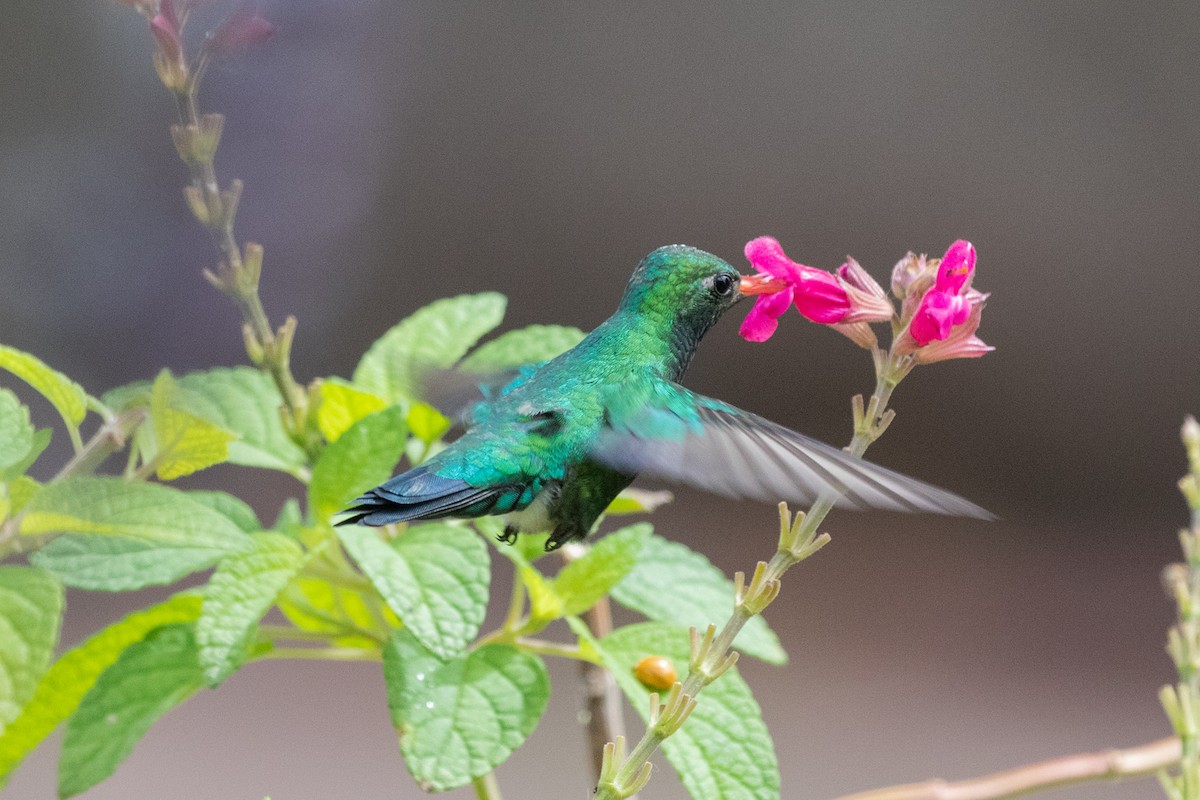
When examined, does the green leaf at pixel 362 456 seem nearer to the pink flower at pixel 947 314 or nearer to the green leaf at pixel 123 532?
the green leaf at pixel 123 532

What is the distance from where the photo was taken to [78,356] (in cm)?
263

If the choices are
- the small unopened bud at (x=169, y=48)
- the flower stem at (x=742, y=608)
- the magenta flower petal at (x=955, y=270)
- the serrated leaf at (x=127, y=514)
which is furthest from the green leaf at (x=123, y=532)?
the magenta flower petal at (x=955, y=270)

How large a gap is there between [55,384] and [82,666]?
0.74ft

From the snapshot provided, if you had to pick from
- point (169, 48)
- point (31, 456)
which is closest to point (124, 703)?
point (31, 456)

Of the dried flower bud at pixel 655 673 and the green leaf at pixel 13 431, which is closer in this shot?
the green leaf at pixel 13 431

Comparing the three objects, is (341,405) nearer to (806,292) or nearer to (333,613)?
(333,613)

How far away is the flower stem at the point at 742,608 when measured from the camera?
46cm

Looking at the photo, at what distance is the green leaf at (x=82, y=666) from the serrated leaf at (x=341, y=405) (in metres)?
0.15

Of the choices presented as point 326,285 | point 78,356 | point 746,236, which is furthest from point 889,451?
point 78,356

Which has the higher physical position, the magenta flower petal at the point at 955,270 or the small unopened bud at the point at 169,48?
the small unopened bud at the point at 169,48

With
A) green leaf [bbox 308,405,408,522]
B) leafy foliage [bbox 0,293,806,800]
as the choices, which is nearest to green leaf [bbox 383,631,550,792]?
leafy foliage [bbox 0,293,806,800]

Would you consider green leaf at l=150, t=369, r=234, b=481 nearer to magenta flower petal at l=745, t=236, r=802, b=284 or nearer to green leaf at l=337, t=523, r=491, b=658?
green leaf at l=337, t=523, r=491, b=658

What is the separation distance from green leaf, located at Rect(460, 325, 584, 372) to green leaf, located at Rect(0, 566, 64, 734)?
0.35m

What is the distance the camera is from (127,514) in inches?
25.8
